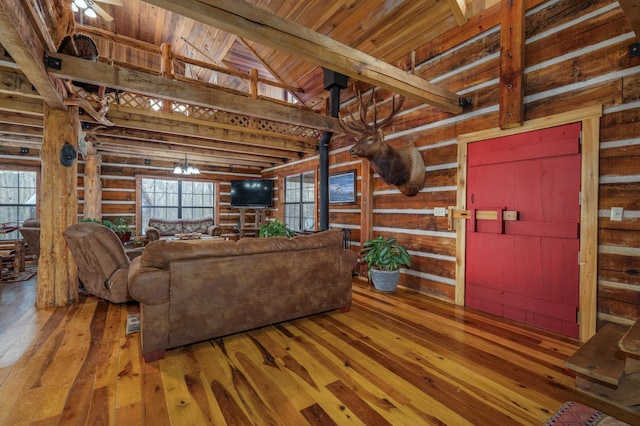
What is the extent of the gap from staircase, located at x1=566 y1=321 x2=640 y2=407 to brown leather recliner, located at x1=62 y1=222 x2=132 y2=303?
4.03 m

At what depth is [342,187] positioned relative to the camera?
210 inches

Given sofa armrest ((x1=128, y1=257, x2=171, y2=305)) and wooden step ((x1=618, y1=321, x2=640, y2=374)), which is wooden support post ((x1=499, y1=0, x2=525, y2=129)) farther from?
sofa armrest ((x1=128, y1=257, x2=171, y2=305))

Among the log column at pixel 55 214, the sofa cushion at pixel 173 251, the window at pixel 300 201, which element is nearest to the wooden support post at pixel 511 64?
the sofa cushion at pixel 173 251

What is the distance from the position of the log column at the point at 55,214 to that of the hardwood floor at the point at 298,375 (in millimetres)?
392

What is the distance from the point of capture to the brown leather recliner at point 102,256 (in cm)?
302

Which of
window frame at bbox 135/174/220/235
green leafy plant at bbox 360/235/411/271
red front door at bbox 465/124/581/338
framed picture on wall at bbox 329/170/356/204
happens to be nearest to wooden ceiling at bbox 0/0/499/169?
window frame at bbox 135/174/220/235

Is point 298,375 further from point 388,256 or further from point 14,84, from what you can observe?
point 14,84

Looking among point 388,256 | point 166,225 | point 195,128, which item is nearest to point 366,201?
point 388,256

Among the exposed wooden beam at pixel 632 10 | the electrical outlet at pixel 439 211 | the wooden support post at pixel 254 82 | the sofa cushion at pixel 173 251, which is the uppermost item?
the wooden support post at pixel 254 82

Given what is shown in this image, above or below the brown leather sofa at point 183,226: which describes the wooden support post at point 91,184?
above

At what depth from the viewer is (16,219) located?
6195mm

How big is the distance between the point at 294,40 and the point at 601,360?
305cm

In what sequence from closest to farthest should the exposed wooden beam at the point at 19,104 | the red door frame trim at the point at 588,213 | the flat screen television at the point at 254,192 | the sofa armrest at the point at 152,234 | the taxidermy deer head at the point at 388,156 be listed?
the red door frame trim at the point at 588,213 < the taxidermy deer head at the point at 388,156 < the exposed wooden beam at the point at 19,104 < the sofa armrest at the point at 152,234 < the flat screen television at the point at 254,192

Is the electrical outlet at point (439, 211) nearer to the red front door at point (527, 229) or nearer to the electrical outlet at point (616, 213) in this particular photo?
the red front door at point (527, 229)
